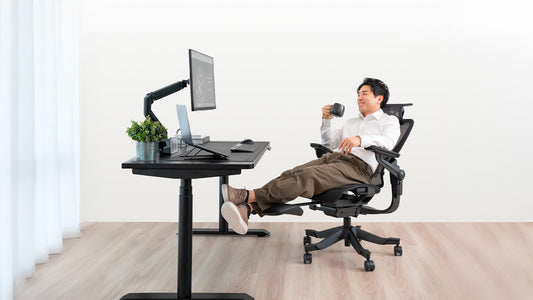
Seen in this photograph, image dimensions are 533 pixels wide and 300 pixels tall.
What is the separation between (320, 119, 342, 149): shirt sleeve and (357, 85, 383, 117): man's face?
0.83 ft

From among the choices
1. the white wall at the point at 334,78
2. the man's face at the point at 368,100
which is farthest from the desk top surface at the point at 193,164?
the white wall at the point at 334,78

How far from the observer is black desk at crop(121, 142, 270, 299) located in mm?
2684

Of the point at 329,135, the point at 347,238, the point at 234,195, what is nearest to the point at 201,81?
the point at 234,195

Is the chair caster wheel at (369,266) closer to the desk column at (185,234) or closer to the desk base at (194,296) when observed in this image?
the desk base at (194,296)

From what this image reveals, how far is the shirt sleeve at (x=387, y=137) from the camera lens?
3.54m

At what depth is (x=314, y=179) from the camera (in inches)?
135

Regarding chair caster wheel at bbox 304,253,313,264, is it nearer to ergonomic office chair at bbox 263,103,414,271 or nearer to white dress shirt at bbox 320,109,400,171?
ergonomic office chair at bbox 263,103,414,271

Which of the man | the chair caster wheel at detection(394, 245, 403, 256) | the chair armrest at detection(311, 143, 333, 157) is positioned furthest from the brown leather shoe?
the chair caster wheel at detection(394, 245, 403, 256)

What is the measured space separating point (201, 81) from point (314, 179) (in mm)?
899
